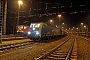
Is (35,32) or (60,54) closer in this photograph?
(60,54)

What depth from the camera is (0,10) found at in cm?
2341

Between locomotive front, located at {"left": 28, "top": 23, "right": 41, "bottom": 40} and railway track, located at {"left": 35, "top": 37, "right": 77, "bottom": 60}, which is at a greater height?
locomotive front, located at {"left": 28, "top": 23, "right": 41, "bottom": 40}

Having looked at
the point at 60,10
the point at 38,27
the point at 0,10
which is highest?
the point at 60,10

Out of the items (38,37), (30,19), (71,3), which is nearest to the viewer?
(38,37)

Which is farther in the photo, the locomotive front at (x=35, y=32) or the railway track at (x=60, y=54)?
the locomotive front at (x=35, y=32)

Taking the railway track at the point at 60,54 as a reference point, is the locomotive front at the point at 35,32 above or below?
above

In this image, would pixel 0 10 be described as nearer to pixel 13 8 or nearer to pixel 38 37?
pixel 38 37

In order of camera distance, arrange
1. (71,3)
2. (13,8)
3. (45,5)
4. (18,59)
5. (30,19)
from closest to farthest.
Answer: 1. (18,59)
2. (71,3)
3. (45,5)
4. (13,8)
5. (30,19)

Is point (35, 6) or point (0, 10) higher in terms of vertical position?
point (35, 6)

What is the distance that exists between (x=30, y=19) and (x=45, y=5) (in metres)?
22.4

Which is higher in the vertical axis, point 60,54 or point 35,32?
point 35,32

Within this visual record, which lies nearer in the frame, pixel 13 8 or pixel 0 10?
pixel 0 10

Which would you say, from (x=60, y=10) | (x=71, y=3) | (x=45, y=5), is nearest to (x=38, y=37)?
(x=71, y=3)

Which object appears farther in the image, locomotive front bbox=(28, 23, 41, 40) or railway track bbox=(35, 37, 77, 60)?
locomotive front bbox=(28, 23, 41, 40)
